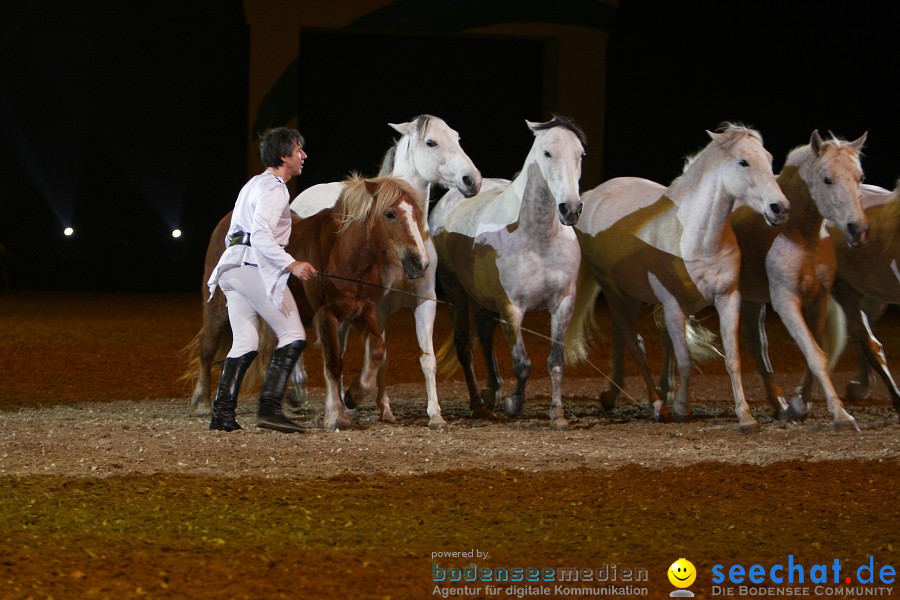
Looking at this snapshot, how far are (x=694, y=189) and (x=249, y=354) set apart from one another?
127 inches

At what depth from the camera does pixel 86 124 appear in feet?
78.0

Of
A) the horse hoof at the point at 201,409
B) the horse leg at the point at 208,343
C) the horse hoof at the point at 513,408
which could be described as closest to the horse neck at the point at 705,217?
the horse hoof at the point at 513,408

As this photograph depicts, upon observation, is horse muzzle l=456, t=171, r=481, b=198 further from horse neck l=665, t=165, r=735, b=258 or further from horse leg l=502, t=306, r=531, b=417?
horse neck l=665, t=165, r=735, b=258

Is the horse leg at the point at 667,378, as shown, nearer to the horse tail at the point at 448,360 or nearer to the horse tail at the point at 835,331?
the horse tail at the point at 835,331

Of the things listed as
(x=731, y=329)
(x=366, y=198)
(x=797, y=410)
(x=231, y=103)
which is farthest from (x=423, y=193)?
(x=231, y=103)

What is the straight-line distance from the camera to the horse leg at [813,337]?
719 cm

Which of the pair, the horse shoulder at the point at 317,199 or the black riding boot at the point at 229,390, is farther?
the horse shoulder at the point at 317,199

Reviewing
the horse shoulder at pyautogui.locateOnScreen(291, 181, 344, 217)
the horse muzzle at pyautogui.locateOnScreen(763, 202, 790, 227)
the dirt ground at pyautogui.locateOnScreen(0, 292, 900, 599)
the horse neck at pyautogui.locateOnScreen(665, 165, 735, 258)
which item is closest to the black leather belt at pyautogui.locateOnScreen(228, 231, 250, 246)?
the dirt ground at pyautogui.locateOnScreen(0, 292, 900, 599)

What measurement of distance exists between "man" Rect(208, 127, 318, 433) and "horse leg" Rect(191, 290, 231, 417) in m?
0.98

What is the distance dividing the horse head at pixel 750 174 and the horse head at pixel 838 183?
0.30 metres

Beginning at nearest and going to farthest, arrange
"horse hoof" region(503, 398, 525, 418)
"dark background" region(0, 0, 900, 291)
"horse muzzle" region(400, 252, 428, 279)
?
"horse muzzle" region(400, 252, 428, 279), "horse hoof" region(503, 398, 525, 418), "dark background" region(0, 0, 900, 291)

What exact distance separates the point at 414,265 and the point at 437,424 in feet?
3.48

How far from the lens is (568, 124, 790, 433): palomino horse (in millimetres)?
7262

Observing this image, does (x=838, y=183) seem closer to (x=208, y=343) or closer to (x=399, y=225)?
(x=399, y=225)
